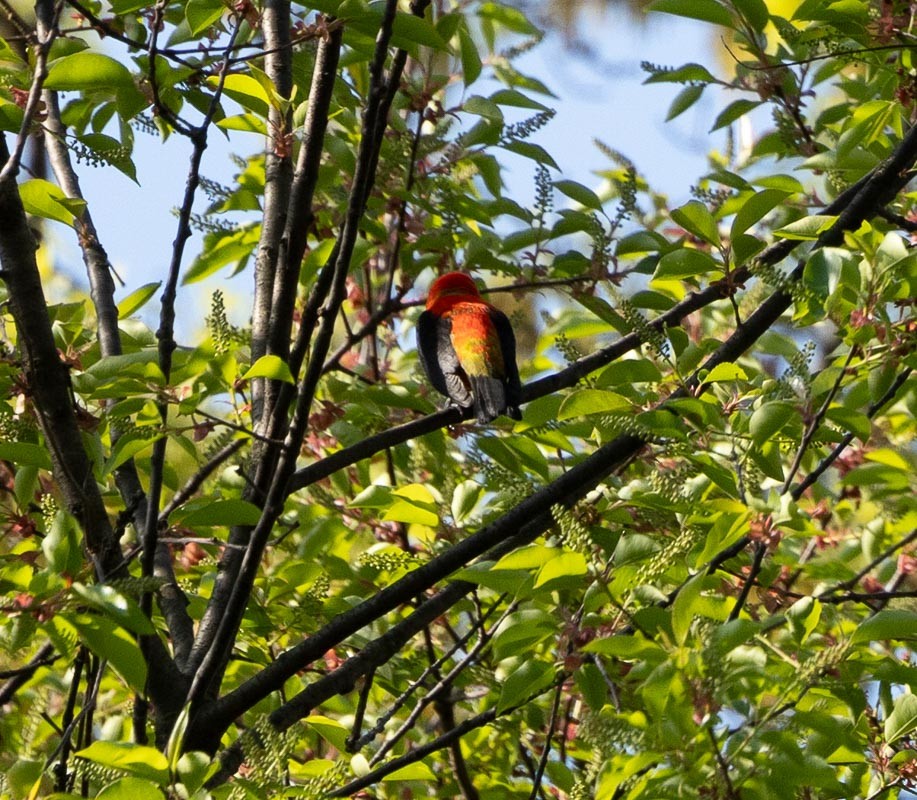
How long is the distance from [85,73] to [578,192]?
1557mm

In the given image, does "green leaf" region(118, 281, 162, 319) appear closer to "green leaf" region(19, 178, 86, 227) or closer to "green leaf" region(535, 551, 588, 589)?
"green leaf" region(19, 178, 86, 227)

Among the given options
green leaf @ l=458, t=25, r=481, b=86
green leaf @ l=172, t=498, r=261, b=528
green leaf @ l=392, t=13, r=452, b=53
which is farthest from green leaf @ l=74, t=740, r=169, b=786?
green leaf @ l=458, t=25, r=481, b=86

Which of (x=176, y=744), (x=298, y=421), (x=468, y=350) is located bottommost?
(x=176, y=744)

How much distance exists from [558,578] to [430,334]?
110 inches

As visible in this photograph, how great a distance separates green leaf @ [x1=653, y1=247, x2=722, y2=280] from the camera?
2854 millimetres

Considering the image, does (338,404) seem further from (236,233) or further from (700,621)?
(700,621)

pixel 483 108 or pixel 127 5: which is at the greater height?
pixel 127 5

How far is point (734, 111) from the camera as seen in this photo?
12.7 feet

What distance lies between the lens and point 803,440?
2510 millimetres

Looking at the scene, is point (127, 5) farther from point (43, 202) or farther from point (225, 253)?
point (225, 253)

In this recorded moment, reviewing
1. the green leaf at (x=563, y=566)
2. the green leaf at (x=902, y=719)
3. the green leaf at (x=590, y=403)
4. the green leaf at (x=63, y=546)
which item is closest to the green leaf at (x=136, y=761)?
the green leaf at (x=63, y=546)

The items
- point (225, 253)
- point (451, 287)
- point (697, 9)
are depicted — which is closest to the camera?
point (697, 9)

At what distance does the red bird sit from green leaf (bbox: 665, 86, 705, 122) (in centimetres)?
88

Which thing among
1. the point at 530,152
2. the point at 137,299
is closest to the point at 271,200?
the point at 137,299
